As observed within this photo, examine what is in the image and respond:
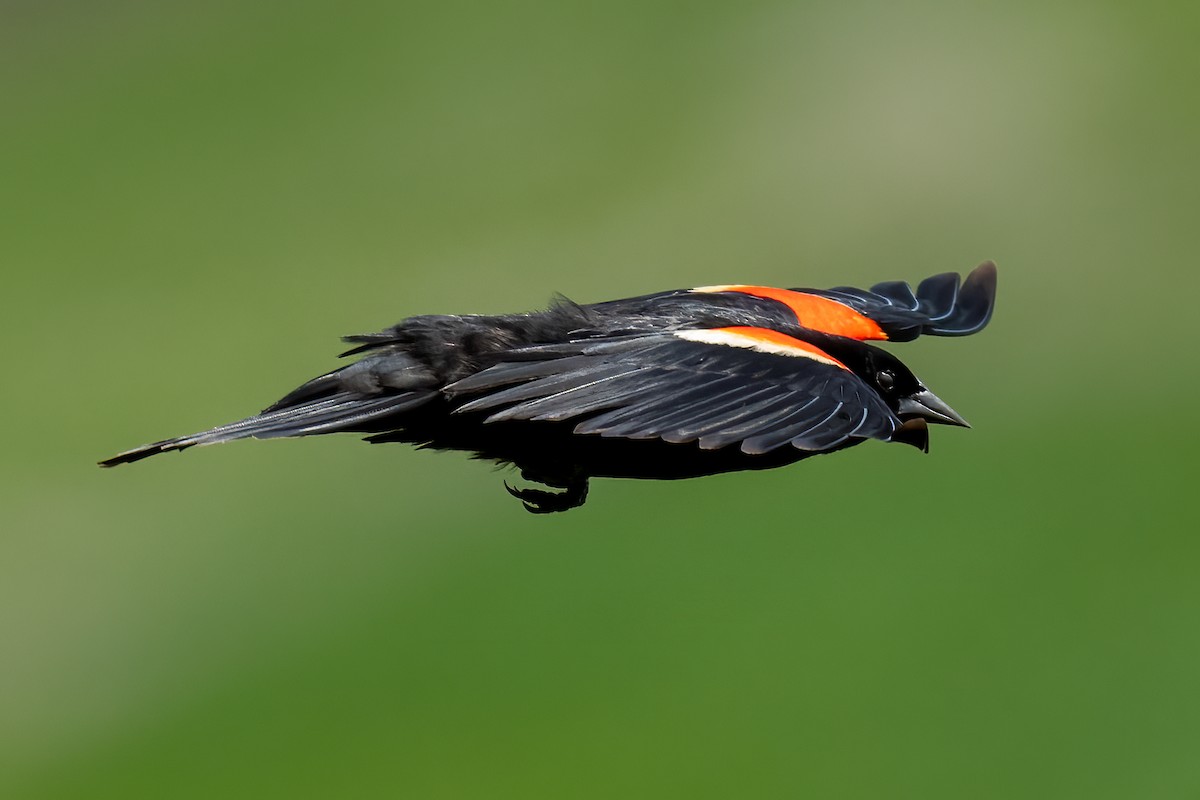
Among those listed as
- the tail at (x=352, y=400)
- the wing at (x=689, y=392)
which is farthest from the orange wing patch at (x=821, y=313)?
the tail at (x=352, y=400)

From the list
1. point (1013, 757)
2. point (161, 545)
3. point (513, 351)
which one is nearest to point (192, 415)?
point (161, 545)

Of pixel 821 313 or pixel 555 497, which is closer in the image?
pixel 555 497

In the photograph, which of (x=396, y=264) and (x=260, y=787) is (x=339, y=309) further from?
(x=260, y=787)

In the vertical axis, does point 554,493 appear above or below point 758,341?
below

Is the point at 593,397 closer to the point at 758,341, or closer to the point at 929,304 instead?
the point at 758,341

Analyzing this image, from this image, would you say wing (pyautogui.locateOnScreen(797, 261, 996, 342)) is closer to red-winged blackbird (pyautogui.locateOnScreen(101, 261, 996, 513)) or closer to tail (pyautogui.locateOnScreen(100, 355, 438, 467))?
red-winged blackbird (pyautogui.locateOnScreen(101, 261, 996, 513))

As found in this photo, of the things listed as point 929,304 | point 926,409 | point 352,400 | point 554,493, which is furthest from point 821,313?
point 352,400

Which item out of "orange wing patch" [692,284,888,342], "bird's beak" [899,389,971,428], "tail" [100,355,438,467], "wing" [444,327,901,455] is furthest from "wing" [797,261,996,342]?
"tail" [100,355,438,467]
